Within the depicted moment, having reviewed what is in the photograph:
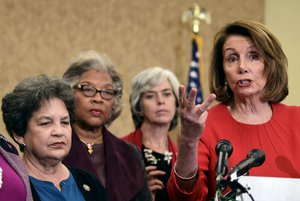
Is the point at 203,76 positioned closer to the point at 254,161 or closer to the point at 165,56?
the point at 165,56

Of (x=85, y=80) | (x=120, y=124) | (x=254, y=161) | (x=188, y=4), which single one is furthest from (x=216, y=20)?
(x=254, y=161)

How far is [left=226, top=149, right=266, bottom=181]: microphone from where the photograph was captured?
1921 mm

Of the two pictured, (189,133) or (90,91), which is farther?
(90,91)

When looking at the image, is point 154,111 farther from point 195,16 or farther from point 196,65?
point 195,16

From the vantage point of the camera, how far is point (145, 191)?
10.8ft

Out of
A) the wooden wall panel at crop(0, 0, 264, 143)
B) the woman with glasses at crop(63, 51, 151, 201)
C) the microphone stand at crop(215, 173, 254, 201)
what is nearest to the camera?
the microphone stand at crop(215, 173, 254, 201)

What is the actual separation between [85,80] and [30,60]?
1984mm

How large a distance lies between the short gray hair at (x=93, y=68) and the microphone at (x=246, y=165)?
174 centimetres

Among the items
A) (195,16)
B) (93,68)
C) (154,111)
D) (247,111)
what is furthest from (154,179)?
(195,16)

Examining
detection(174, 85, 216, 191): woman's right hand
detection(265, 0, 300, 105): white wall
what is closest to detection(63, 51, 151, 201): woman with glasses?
detection(174, 85, 216, 191): woman's right hand

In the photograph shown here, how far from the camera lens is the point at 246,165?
195cm

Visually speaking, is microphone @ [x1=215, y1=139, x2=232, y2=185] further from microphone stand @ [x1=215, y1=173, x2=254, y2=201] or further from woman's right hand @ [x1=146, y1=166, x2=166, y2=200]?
woman's right hand @ [x1=146, y1=166, x2=166, y2=200]

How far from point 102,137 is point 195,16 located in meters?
3.04

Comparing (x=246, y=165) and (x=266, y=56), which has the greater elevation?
(x=266, y=56)
